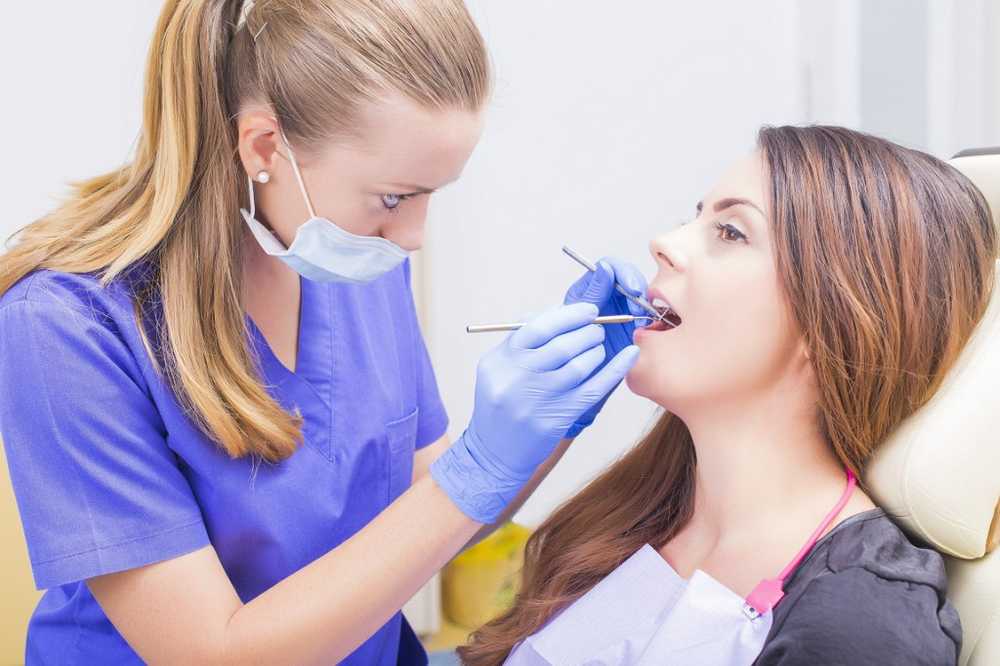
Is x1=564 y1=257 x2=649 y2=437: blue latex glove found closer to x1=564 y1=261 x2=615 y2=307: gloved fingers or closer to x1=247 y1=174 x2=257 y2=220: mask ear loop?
x1=564 y1=261 x2=615 y2=307: gloved fingers

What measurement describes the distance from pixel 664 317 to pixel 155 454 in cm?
64

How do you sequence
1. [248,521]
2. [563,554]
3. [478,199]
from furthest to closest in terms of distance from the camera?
[478,199]
[563,554]
[248,521]

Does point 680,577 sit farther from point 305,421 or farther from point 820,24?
point 820,24

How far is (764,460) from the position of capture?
122 cm

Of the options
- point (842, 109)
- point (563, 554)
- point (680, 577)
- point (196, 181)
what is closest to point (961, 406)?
point (680, 577)

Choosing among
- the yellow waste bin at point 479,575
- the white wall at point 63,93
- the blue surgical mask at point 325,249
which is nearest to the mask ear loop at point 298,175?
the blue surgical mask at point 325,249

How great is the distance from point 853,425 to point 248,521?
75 cm

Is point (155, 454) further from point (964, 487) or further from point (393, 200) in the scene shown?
point (964, 487)

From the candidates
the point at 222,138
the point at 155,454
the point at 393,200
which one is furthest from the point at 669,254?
the point at 155,454

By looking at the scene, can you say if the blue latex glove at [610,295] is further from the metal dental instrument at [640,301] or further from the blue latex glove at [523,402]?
the blue latex glove at [523,402]

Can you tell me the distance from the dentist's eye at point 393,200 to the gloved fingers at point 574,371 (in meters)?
0.28

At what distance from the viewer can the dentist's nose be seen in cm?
122

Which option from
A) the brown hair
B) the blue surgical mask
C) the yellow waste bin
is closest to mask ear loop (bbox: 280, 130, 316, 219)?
the blue surgical mask

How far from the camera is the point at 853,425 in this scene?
3.89ft
